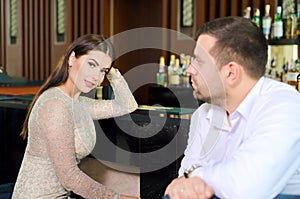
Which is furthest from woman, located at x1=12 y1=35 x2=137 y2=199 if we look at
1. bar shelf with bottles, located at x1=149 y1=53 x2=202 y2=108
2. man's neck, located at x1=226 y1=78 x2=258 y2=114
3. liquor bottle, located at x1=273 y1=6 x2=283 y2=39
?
bar shelf with bottles, located at x1=149 y1=53 x2=202 y2=108

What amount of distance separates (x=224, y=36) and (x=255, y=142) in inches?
11.6

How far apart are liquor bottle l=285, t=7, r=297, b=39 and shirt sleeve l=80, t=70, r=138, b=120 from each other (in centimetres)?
207

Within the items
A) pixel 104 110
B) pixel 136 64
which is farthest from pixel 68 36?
pixel 104 110

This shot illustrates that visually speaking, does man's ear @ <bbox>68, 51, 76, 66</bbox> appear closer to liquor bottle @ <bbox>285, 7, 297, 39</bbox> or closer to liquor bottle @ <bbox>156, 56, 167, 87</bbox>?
liquor bottle @ <bbox>285, 7, 297, 39</bbox>

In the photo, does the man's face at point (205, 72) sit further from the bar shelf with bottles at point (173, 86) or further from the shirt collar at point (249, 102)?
the bar shelf with bottles at point (173, 86)

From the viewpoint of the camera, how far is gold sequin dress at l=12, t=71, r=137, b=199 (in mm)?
1523

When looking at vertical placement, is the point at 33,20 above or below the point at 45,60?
above

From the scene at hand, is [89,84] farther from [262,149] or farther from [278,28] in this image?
[278,28]

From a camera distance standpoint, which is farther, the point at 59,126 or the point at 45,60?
Answer: the point at 45,60

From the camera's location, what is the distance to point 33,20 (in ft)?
23.7

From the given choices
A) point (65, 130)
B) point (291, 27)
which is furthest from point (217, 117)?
point (291, 27)

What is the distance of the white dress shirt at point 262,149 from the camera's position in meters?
0.91

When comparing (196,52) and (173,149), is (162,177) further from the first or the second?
(196,52)

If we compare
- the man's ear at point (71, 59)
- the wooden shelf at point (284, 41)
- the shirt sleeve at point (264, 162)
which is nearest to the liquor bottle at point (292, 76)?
the wooden shelf at point (284, 41)
